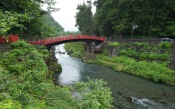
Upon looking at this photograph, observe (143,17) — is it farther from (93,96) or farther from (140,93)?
(93,96)

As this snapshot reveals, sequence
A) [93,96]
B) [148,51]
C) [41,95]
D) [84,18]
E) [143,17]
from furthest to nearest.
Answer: [84,18]
[143,17]
[148,51]
[41,95]
[93,96]

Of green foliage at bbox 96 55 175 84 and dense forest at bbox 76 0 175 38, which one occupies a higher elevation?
dense forest at bbox 76 0 175 38

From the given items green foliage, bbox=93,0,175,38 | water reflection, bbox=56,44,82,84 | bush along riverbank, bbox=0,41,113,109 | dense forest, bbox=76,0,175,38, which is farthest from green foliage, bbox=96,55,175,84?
bush along riverbank, bbox=0,41,113,109

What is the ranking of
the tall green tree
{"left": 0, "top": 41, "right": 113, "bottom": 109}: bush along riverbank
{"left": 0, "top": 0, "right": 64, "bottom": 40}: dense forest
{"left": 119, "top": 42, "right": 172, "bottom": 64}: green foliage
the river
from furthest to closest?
the tall green tree
{"left": 119, "top": 42, "right": 172, "bottom": 64}: green foliage
the river
{"left": 0, "top": 41, "right": 113, "bottom": 109}: bush along riverbank
{"left": 0, "top": 0, "right": 64, "bottom": 40}: dense forest

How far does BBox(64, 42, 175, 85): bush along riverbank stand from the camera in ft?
77.5

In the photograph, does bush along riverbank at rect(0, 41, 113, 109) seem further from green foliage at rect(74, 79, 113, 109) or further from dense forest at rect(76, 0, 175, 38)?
dense forest at rect(76, 0, 175, 38)

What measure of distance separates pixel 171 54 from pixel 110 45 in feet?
45.6

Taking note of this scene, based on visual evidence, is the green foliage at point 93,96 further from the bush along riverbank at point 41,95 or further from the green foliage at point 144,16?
the green foliage at point 144,16

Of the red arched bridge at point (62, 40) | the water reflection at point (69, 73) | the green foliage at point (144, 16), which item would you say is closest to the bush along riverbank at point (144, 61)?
the water reflection at point (69, 73)

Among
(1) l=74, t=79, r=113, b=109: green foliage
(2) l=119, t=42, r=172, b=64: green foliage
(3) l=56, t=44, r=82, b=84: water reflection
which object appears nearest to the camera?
(1) l=74, t=79, r=113, b=109: green foliage

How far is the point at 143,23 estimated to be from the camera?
38.4 m

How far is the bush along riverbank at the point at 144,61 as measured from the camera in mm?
23616

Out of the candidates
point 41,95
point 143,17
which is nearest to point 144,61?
point 143,17

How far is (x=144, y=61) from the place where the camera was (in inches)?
1133
